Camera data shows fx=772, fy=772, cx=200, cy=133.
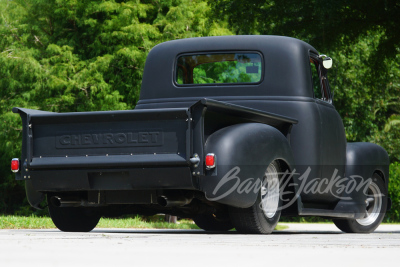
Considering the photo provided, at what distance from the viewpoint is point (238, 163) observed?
7.16m

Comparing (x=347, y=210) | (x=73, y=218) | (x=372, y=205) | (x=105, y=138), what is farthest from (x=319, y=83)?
(x=73, y=218)

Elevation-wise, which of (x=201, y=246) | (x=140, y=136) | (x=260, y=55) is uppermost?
(x=260, y=55)

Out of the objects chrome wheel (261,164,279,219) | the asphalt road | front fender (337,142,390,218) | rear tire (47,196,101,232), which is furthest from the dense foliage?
the asphalt road

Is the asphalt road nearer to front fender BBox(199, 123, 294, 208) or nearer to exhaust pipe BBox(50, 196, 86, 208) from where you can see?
front fender BBox(199, 123, 294, 208)

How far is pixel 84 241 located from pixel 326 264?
95.2 inches

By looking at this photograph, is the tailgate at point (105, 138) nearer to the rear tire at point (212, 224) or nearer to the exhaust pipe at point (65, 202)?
the exhaust pipe at point (65, 202)

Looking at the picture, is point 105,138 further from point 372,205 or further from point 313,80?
point 372,205

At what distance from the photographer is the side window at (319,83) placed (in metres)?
9.32

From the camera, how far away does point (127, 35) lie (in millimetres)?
21234

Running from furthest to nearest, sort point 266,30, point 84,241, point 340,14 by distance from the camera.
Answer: point 266,30, point 340,14, point 84,241

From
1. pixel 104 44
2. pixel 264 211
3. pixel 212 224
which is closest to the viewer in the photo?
pixel 264 211

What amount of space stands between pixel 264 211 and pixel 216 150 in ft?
3.46

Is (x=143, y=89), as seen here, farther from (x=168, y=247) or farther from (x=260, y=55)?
(x=168, y=247)

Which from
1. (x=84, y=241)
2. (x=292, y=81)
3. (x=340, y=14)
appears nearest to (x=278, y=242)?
(x=84, y=241)
